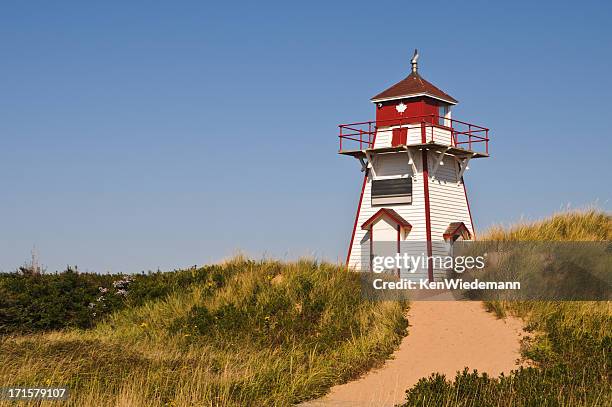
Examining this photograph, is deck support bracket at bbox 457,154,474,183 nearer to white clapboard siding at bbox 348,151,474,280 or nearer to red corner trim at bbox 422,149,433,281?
white clapboard siding at bbox 348,151,474,280

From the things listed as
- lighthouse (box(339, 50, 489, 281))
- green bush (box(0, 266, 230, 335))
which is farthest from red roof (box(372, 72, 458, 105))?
green bush (box(0, 266, 230, 335))

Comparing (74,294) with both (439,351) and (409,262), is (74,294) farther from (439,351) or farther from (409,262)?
(409,262)

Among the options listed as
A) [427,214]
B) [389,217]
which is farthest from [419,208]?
[389,217]

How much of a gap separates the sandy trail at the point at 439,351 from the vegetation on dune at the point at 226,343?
435 mm

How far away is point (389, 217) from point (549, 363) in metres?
14.4

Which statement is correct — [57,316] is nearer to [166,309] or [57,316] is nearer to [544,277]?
[166,309]

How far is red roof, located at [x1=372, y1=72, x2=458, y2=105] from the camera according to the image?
33.0 meters

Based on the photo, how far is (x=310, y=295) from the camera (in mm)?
24750

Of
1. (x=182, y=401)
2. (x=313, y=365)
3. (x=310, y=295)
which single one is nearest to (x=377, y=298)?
(x=310, y=295)

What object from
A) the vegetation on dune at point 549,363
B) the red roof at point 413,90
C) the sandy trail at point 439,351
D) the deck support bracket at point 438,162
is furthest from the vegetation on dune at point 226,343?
the red roof at point 413,90

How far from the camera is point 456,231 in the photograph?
32906 millimetres

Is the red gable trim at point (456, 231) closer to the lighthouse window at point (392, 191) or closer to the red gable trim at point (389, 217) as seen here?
the red gable trim at point (389, 217)

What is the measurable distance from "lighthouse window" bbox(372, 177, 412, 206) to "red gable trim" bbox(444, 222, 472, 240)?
2064 mm

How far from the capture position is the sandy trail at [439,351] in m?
17.8
